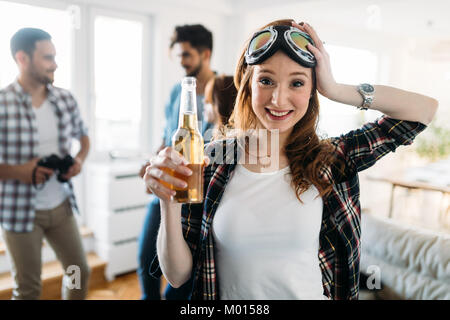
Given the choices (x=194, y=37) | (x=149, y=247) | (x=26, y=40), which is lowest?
(x=149, y=247)

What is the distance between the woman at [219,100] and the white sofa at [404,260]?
2.74ft

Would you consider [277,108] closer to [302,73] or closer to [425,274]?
[302,73]

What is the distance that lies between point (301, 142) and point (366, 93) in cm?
19

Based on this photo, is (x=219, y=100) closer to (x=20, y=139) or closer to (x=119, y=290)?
(x=20, y=139)

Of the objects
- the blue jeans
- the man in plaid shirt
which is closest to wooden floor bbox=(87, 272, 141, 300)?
the blue jeans

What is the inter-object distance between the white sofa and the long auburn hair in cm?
82

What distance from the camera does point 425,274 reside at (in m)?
1.33

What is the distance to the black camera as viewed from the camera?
1294mm

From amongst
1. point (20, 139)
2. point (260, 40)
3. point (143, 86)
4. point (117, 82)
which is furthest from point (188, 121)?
point (143, 86)

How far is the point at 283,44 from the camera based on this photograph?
686mm

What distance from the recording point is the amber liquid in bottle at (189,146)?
0.60 metres

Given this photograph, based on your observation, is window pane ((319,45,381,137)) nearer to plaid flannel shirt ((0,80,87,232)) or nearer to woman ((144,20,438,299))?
woman ((144,20,438,299))

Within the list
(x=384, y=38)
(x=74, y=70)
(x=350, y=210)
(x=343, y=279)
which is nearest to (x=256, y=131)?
(x=350, y=210)
